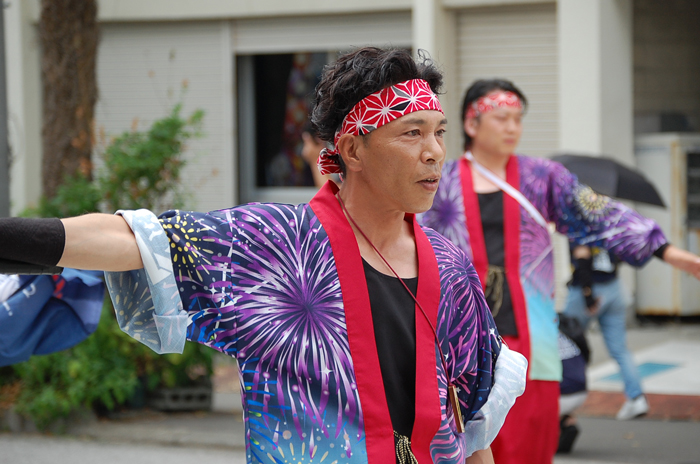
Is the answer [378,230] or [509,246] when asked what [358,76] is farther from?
[509,246]

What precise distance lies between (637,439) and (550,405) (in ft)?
7.93

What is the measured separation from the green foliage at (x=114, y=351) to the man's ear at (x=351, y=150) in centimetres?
459

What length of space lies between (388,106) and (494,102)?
7.24 feet

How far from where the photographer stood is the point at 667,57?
11070 millimetres

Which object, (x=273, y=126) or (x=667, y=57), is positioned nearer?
(x=667, y=57)

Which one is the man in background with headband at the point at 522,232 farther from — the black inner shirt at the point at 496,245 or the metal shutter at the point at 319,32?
the metal shutter at the point at 319,32

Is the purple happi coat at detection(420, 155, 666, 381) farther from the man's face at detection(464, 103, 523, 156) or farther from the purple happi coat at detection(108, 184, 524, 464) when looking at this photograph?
the purple happi coat at detection(108, 184, 524, 464)

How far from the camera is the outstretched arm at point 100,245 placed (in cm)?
176

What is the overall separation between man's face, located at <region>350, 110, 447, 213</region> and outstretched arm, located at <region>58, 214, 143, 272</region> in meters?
0.61

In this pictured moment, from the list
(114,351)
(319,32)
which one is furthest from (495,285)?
(319,32)

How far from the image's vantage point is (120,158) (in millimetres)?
6648

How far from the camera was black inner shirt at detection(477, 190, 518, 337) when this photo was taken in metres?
3.98

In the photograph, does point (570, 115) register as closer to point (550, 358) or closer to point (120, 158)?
point (120, 158)

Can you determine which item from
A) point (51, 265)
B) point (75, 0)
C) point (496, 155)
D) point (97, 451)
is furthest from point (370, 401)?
point (75, 0)
